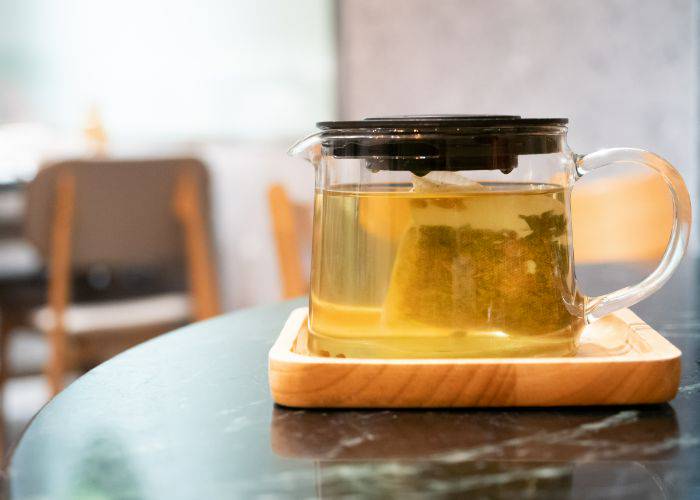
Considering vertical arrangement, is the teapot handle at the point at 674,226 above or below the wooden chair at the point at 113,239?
above

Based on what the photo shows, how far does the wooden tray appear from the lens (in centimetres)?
47

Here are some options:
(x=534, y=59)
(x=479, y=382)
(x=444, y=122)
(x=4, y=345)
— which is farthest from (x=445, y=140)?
(x=534, y=59)

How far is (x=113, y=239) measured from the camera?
7.81 ft

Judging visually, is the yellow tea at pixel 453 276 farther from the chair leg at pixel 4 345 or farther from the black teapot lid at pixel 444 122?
the chair leg at pixel 4 345

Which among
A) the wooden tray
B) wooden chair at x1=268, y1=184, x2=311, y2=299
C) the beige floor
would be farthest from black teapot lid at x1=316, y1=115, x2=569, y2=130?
the beige floor

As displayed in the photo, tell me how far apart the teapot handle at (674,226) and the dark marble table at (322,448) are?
6cm

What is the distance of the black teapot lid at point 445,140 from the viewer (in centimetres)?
50

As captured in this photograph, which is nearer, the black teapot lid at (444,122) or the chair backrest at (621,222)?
the black teapot lid at (444,122)

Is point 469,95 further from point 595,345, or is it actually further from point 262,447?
point 262,447

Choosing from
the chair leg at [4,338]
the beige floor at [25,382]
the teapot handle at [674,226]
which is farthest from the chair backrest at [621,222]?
the beige floor at [25,382]

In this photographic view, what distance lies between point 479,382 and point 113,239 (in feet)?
6.69

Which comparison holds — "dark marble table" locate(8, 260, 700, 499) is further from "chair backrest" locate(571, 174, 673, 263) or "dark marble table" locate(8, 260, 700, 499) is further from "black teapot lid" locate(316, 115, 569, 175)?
"chair backrest" locate(571, 174, 673, 263)

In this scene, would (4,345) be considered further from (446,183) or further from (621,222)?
(446,183)

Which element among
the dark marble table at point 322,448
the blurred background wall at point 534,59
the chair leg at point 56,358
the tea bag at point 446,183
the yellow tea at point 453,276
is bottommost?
the chair leg at point 56,358
